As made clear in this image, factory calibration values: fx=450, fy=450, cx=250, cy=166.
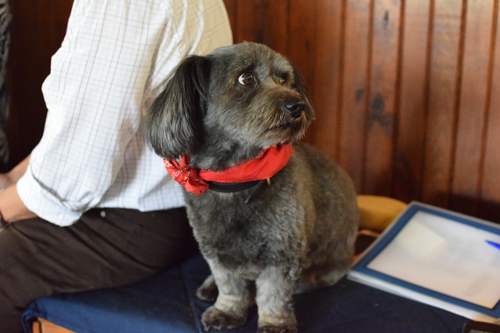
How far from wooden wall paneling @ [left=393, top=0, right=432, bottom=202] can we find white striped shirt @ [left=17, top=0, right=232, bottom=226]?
0.93m

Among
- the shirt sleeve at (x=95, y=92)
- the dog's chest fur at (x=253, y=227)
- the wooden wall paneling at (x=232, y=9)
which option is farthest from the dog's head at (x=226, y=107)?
the wooden wall paneling at (x=232, y=9)

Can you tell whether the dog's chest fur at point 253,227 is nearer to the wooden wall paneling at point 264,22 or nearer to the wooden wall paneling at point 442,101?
the wooden wall paneling at point 442,101

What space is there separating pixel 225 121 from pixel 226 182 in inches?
6.5

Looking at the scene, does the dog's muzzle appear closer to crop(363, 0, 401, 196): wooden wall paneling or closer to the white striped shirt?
the white striped shirt

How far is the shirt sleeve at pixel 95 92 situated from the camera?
1309 mm

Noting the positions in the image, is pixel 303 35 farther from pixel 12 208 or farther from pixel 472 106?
pixel 12 208

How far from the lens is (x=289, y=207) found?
3.94 ft

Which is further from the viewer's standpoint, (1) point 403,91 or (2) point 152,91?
(1) point 403,91

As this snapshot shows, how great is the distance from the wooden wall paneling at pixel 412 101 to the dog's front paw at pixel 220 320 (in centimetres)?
114

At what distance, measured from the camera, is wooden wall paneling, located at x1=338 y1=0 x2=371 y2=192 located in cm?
202

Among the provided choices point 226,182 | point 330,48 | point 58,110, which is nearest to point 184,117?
point 226,182

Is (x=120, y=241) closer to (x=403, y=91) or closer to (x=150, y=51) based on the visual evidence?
(x=150, y=51)

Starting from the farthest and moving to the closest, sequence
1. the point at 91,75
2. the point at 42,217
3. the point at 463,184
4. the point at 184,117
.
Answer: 1. the point at 463,184
2. the point at 42,217
3. the point at 91,75
4. the point at 184,117

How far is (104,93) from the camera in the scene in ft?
4.35
